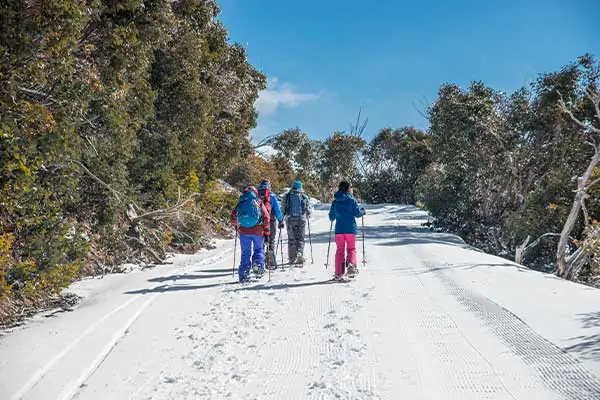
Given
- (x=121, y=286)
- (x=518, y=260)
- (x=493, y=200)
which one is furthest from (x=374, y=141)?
(x=121, y=286)

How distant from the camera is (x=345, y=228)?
32.3ft

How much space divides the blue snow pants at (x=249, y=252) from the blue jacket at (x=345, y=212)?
155cm

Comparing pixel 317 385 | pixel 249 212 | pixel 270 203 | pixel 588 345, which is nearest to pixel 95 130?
pixel 249 212

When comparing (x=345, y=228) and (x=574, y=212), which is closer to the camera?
(x=345, y=228)

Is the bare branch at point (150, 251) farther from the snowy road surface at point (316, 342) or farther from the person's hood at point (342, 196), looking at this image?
the person's hood at point (342, 196)

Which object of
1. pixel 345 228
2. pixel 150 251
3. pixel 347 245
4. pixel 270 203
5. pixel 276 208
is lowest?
pixel 150 251

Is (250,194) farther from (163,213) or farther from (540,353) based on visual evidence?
(540,353)

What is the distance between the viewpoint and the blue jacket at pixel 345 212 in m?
9.84

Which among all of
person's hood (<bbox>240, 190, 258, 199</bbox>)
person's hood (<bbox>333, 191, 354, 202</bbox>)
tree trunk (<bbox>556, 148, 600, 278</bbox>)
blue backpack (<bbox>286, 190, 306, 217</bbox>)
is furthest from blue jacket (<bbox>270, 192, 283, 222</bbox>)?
tree trunk (<bbox>556, 148, 600, 278</bbox>)

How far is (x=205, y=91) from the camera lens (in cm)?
1488

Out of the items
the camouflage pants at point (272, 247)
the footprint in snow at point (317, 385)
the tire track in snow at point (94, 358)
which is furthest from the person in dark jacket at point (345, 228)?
the footprint in snow at point (317, 385)

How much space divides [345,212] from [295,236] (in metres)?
1.97

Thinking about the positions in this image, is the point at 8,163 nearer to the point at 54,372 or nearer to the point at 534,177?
the point at 54,372

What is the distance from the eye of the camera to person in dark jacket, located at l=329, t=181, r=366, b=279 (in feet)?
31.8
